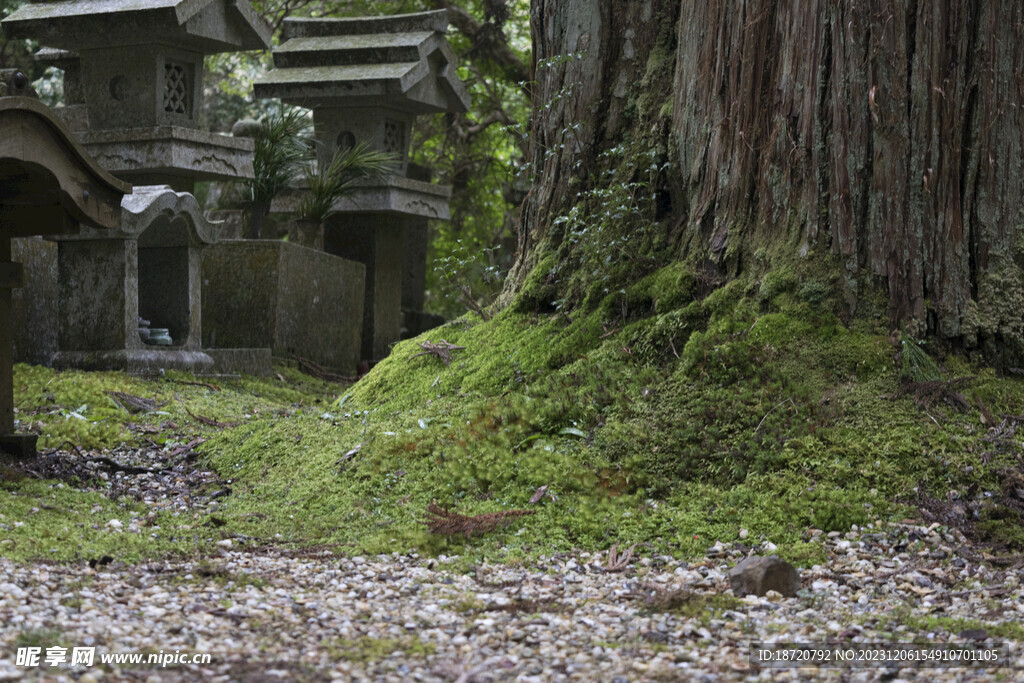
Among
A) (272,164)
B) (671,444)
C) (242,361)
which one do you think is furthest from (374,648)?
(272,164)

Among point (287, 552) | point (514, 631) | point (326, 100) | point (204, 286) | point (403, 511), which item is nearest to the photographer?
point (514, 631)

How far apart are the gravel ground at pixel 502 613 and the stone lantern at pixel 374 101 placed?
8359mm

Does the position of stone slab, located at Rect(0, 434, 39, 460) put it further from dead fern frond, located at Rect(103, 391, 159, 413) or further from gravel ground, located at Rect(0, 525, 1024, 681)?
gravel ground, located at Rect(0, 525, 1024, 681)

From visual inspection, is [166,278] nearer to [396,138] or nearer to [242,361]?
[242,361]

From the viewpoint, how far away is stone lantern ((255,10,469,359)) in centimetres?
1143

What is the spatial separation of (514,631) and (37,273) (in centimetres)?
661

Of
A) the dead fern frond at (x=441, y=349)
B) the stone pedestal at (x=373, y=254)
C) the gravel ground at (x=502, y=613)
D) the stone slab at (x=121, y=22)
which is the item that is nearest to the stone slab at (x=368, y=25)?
the stone slab at (x=121, y=22)

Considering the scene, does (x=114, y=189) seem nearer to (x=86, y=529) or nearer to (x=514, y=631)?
(x=86, y=529)

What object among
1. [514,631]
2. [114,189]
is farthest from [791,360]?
[114,189]

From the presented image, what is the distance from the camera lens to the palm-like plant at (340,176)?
11.3 metres

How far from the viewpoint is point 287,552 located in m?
3.75

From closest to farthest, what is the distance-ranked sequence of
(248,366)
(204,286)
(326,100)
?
(248,366), (204,286), (326,100)

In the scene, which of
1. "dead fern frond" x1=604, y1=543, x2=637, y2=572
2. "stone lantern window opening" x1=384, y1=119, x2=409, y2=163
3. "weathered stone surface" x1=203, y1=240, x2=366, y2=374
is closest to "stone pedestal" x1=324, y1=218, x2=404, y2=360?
"stone lantern window opening" x1=384, y1=119, x2=409, y2=163

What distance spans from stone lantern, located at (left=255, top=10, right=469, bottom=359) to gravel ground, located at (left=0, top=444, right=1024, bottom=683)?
8359 millimetres
